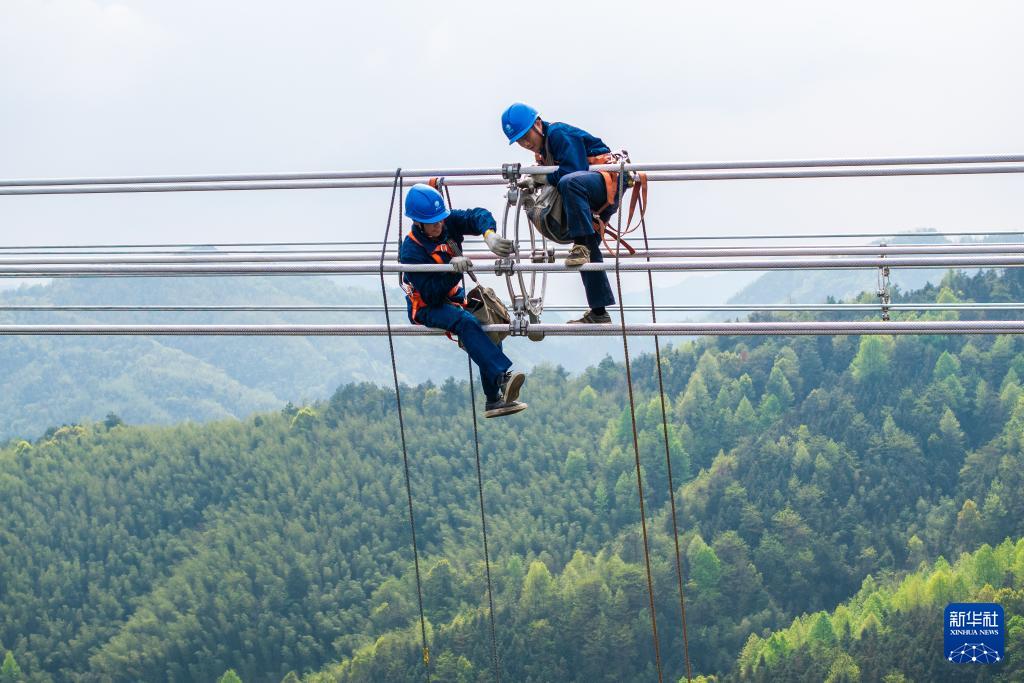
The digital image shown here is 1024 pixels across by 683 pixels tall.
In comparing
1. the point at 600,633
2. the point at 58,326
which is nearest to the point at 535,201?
the point at 58,326

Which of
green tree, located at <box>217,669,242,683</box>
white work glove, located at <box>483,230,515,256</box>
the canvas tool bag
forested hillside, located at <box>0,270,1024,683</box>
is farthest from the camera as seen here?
green tree, located at <box>217,669,242,683</box>

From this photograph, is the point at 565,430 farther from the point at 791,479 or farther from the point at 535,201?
the point at 535,201

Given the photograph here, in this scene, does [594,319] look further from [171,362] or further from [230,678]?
[171,362]

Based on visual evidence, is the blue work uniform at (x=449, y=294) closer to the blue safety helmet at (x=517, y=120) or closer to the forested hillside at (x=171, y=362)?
the blue safety helmet at (x=517, y=120)

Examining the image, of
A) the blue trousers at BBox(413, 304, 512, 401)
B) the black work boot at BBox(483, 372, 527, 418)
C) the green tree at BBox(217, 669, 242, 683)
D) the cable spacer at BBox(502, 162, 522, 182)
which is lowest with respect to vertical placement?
the green tree at BBox(217, 669, 242, 683)

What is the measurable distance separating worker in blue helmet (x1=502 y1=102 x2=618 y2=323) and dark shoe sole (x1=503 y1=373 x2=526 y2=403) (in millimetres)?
491

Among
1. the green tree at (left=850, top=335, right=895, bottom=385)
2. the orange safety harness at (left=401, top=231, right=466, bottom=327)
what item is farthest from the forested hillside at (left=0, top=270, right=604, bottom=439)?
the orange safety harness at (left=401, top=231, right=466, bottom=327)

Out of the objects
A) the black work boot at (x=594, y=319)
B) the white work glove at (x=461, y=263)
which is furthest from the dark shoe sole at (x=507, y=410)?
the white work glove at (x=461, y=263)

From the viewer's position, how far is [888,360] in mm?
91375

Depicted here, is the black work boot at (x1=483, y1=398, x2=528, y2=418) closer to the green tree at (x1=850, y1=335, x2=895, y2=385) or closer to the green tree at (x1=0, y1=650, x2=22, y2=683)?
the green tree at (x1=850, y1=335, x2=895, y2=385)

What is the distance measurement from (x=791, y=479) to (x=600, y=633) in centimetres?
1719

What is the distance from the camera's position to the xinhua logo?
7156 centimetres

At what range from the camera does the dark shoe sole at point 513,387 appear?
306 inches

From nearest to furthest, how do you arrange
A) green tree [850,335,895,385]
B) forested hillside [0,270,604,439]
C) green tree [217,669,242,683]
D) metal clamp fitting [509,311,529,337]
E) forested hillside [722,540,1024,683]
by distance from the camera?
metal clamp fitting [509,311,529,337] < forested hillside [722,540,1024,683] < green tree [217,669,242,683] < green tree [850,335,895,385] < forested hillside [0,270,604,439]
